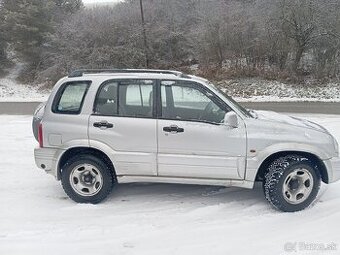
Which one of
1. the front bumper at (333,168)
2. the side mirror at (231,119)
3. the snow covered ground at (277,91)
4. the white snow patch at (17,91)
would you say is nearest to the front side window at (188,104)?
the side mirror at (231,119)

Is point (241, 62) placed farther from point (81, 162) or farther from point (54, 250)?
point (54, 250)

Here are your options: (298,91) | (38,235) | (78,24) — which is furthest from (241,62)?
Result: (38,235)

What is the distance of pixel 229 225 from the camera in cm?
432

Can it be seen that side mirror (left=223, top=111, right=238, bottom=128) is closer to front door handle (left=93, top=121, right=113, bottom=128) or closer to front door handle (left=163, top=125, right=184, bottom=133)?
front door handle (left=163, top=125, right=184, bottom=133)

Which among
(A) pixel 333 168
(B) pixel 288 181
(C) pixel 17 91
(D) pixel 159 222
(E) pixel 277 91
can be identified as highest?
(C) pixel 17 91

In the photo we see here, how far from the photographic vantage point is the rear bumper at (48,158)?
16.0 ft

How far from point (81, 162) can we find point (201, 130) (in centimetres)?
160

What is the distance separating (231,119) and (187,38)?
16.7 m

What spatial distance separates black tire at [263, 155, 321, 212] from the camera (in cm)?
459

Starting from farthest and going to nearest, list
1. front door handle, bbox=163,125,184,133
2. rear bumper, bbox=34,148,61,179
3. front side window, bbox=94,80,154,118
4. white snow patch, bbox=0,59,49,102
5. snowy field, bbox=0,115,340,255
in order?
white snow patch, bbox=0,59,49,102
rear bumper, bbox=34,148,61,179
front side window, bbox=94,80,154,118
front door handle, bbox=163,125,184,133
snowy field, bbox=0,115,340,255

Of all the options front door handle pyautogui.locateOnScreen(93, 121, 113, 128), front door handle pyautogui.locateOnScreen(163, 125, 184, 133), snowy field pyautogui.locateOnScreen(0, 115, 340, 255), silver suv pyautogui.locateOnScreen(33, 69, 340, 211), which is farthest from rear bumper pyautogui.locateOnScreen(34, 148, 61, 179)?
front door handle pyautogui.locateOnScreen(163, 125, 184, 133)

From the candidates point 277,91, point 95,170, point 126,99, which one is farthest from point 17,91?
point 126,99

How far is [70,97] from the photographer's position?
4902mm

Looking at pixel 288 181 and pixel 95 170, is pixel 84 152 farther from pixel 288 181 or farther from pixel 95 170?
pixel 288 181
